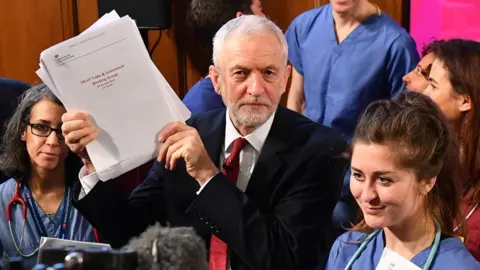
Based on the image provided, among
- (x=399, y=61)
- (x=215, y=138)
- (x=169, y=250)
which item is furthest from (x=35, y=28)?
(x=169, y=250)

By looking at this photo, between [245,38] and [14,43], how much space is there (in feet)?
6.69

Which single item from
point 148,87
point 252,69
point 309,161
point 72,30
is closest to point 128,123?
point 148,87

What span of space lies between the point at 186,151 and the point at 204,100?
0.71 metres

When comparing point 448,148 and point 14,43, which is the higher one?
point 448,148

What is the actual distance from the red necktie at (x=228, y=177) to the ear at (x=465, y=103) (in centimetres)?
59

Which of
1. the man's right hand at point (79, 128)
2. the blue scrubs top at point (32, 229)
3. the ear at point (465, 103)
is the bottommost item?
the blue scrubs top at point (32, 229)

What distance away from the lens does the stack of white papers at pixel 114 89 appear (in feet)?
4.71

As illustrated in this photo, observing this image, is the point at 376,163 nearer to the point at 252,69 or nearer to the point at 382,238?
the point at 382,238

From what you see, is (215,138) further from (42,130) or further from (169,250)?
(169,250)

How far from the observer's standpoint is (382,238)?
4.62 ft

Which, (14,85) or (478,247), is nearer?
(478,247)

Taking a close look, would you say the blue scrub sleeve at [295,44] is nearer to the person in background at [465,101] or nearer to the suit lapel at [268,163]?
the person in background at [465,101]

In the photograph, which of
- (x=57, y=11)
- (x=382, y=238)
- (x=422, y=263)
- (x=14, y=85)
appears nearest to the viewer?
(x=422, y=263)

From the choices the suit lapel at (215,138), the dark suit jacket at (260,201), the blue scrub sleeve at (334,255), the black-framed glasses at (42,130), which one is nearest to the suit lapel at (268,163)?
the dark suit jacket at (260,201)
